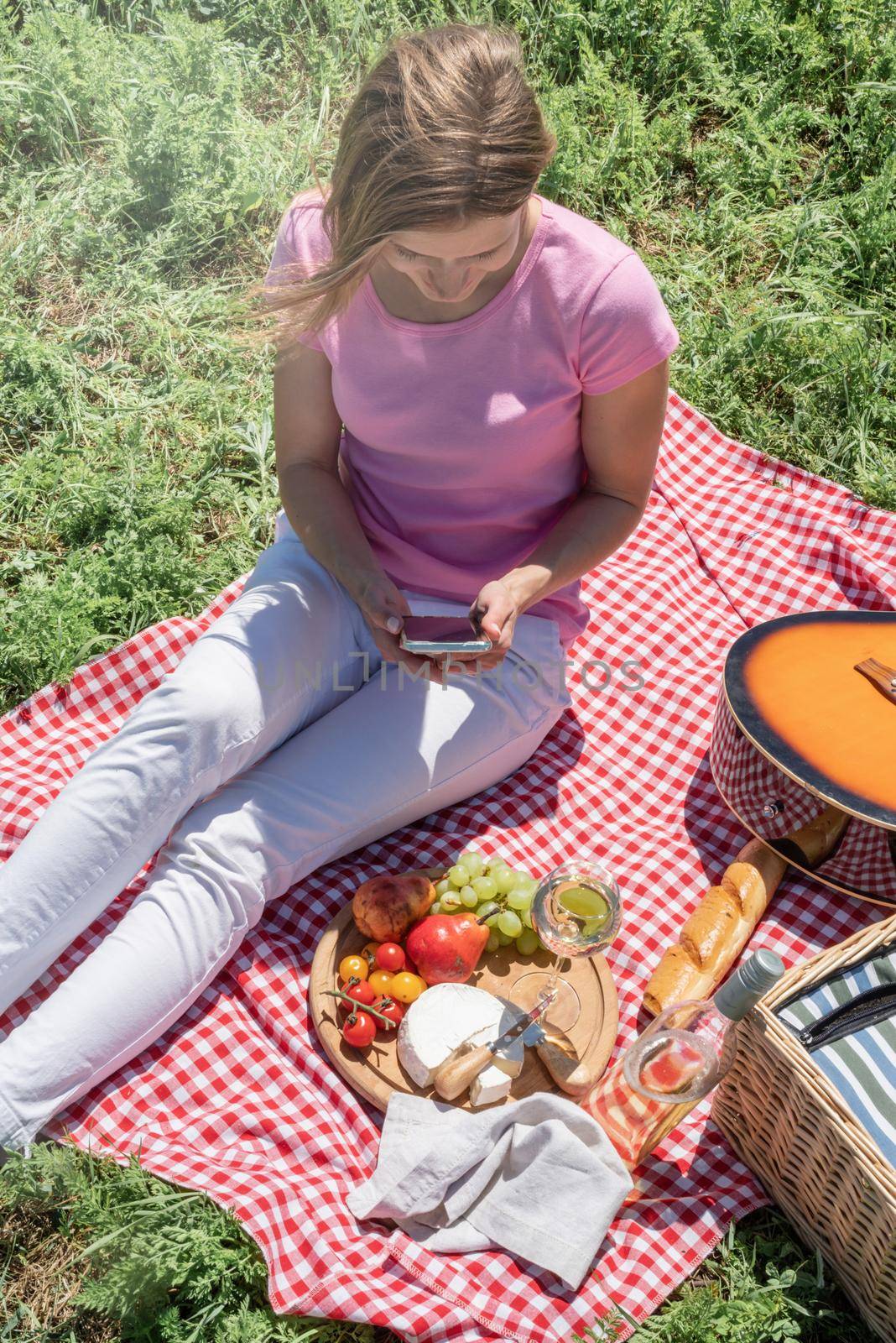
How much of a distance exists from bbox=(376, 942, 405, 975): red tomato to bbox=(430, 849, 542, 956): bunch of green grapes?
13 centimetres

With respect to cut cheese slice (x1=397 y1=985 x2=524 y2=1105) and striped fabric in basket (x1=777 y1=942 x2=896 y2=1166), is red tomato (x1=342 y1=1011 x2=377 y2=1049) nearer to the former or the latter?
cut cheese slice (x1=397 y1=985 x2=524 y2=1105)

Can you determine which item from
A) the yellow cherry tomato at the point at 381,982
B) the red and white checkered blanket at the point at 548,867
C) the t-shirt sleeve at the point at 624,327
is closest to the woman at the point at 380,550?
the t-shirt sleeve at the point at 624,327

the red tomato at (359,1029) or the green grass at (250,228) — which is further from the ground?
the green grass at (250,228)

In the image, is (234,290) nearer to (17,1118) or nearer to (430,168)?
(430,168)

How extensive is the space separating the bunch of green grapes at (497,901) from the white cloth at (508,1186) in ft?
1.25

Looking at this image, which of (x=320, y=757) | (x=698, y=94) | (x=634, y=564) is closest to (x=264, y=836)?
(x=320, y=757)

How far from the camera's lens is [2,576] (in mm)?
3441

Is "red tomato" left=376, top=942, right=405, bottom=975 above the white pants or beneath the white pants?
beneath

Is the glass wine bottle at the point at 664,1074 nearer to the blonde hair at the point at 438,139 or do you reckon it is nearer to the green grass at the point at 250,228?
the blonde hair at the point at 438,139

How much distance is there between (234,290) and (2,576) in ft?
4.78

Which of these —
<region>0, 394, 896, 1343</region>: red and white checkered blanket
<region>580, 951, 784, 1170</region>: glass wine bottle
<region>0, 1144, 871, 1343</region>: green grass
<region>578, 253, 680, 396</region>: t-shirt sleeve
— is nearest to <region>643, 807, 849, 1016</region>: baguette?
<region>0, 394, 896, 1343</region>: red and white checkered blanket

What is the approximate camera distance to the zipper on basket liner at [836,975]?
2213 mm

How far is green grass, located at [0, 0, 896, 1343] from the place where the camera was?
3561 millimetres

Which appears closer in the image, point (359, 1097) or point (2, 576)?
point (359, 1097)
